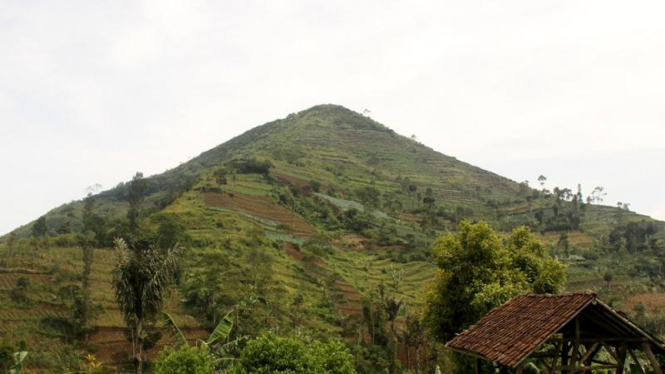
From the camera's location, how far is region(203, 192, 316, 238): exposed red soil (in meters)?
62.4

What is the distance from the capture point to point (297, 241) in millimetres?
59750

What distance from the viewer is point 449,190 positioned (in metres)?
107

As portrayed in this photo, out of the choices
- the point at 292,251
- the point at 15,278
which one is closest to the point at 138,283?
the point at 15,278

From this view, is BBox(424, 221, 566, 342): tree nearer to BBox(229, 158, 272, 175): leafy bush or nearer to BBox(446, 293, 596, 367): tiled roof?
BBox(446, 293, 596, 367): tiled roof

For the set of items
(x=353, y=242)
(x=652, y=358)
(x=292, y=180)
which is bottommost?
(x=353, y=242)

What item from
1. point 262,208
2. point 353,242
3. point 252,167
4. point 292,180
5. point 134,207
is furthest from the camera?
point 292,180

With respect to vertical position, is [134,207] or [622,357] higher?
[134,207]

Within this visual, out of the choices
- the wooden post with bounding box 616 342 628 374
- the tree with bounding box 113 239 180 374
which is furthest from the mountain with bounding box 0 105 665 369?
the wooden post with bounding box 616 342 628 374

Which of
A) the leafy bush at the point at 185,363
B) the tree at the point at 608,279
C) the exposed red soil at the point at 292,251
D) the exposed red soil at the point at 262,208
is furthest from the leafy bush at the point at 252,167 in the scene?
the leafy bush at the point at 185,363

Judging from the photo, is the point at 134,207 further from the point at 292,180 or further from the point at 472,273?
the point at 472,273

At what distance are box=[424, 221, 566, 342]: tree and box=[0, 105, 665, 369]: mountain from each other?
58.1ft

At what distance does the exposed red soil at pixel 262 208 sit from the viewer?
6241 centimetres

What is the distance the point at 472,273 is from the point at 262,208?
4881cm

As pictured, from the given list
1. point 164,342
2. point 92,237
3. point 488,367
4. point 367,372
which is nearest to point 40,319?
point 164,342
